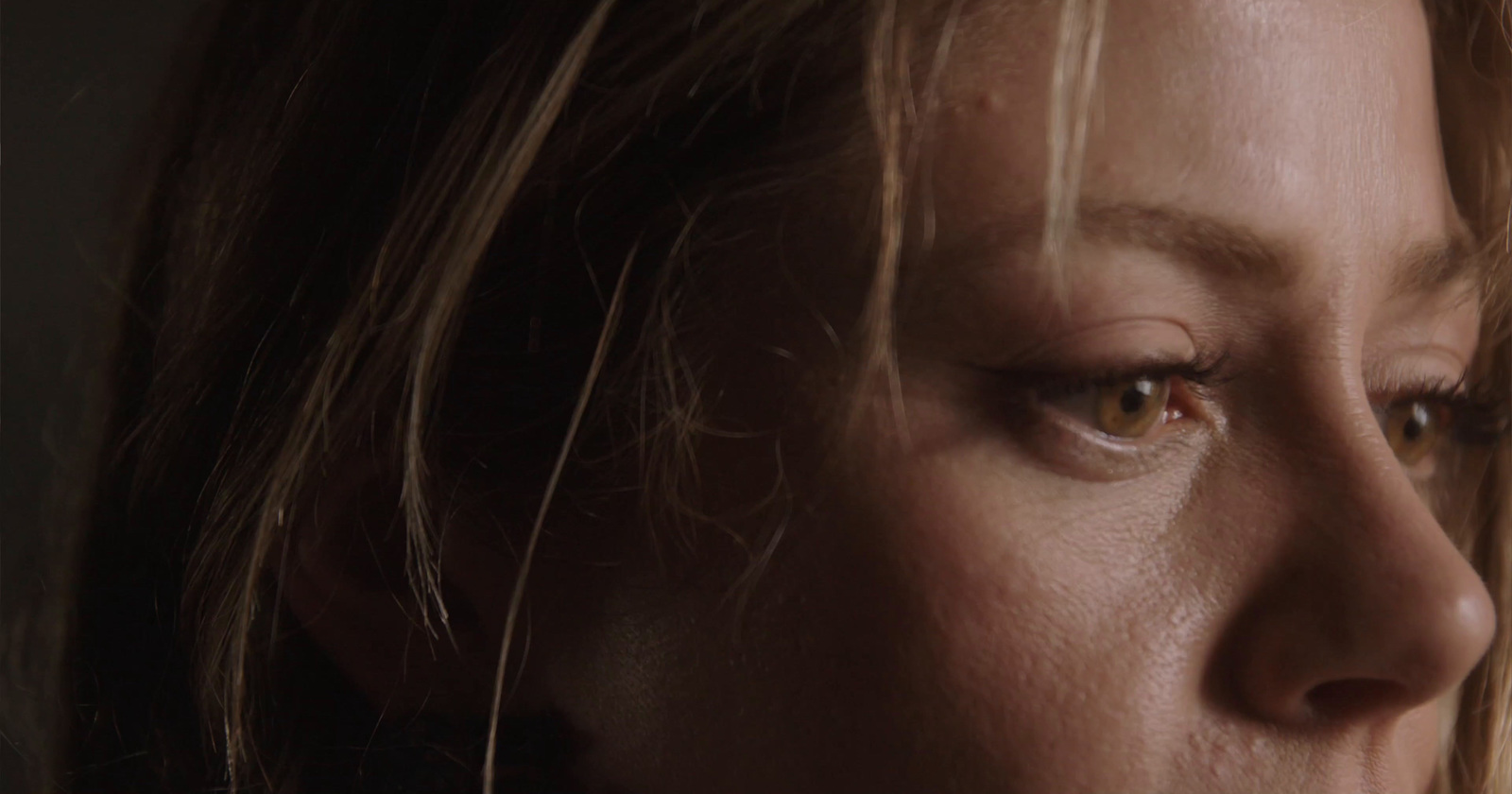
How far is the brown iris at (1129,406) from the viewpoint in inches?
28.6

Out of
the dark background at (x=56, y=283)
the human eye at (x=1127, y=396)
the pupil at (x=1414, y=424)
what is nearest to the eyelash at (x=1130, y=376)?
the human eye at (x=1127, y=396)

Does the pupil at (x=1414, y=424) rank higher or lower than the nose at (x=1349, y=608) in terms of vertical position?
higher

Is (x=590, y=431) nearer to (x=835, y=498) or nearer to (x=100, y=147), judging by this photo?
(x=835, y=498)

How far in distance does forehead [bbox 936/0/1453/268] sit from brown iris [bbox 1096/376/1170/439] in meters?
0.10

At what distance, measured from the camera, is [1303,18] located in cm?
74

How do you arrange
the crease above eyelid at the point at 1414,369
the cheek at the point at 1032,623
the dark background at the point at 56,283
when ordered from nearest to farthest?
the cheek at the point at 1032,623 → the crease above eyelid at the point at 1414,369 → the dark background at the point at 56,283

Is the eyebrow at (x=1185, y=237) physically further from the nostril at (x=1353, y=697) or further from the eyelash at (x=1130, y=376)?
the nostril at (x=1353, y=697)

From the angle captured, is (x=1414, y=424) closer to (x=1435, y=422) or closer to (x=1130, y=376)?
(x=1435, y=422)

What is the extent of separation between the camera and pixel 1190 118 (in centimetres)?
70

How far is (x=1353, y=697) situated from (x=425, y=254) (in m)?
0.56

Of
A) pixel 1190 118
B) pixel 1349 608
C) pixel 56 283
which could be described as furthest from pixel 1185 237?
pixel 56 283

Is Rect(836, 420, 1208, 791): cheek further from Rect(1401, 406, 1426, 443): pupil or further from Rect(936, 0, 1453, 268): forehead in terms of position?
Rect(1401, 406, 1426, 443): pupil

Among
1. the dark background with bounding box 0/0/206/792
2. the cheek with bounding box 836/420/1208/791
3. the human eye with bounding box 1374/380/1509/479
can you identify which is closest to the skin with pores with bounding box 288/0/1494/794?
the cheek with bounding box 836/420/1208/791

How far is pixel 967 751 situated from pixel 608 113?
39 centimetres
